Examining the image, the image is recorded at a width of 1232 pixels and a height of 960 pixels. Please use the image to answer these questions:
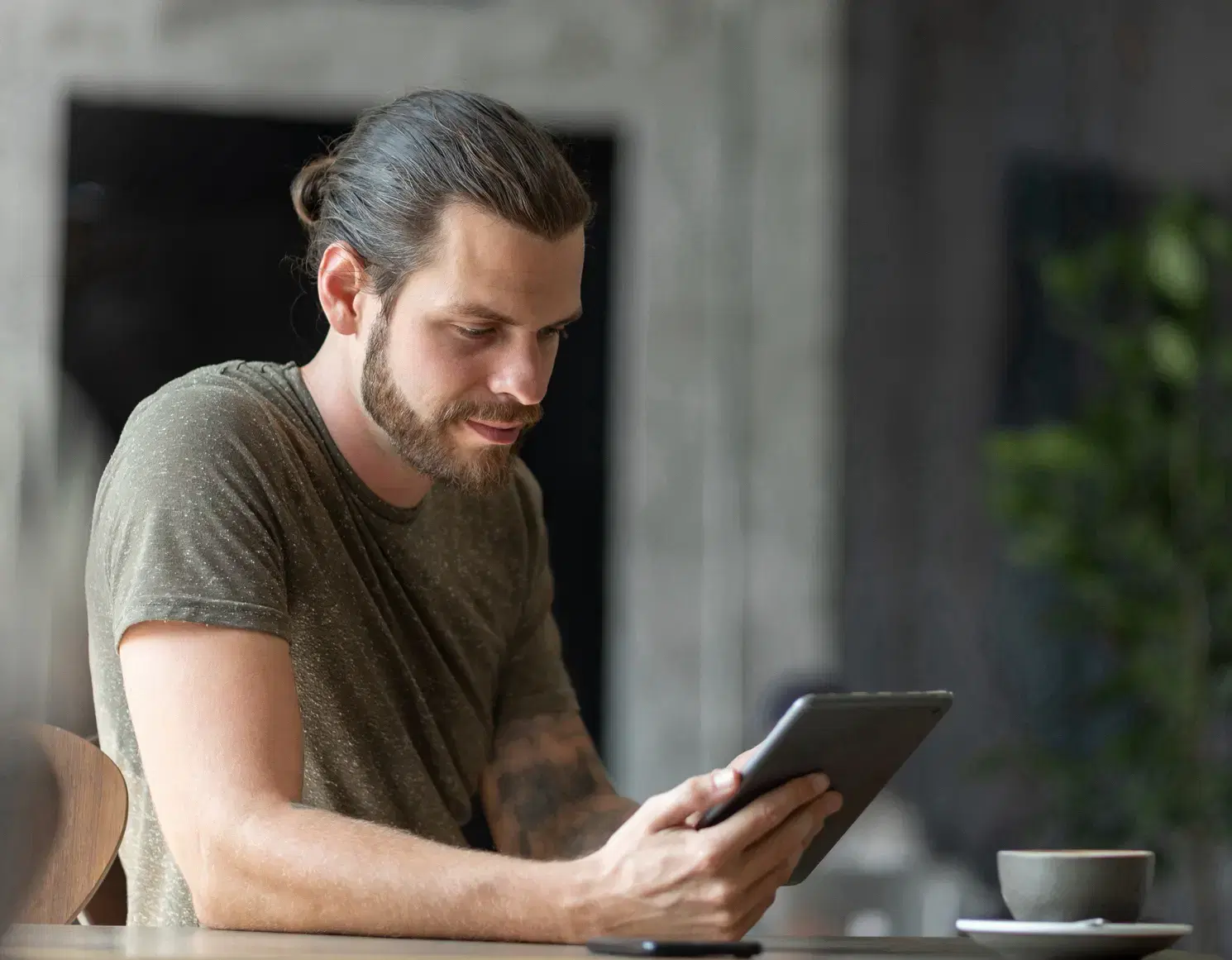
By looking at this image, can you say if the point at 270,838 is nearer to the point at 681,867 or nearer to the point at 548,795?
the point at 681,867

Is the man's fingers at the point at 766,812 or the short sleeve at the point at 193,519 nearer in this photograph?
the man's fingers at the point at 766,812

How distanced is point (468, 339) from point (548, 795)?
1.45 ft

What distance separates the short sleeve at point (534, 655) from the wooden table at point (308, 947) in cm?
55

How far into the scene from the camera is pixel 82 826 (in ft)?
4.17

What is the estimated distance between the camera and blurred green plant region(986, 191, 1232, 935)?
3.65 metres

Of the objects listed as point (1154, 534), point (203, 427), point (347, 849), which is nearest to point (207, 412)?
point (203, 427)

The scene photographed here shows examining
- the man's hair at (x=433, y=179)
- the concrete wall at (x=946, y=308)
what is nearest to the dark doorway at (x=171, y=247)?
the concrete wall at (x=946, y=308)

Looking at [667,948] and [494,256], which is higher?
[494,256]

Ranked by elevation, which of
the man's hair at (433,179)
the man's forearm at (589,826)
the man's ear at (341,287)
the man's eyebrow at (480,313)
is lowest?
the man's forearm at (589,826)

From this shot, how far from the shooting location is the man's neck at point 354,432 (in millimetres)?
1573

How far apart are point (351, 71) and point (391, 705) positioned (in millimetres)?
3057

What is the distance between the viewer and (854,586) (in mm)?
4508

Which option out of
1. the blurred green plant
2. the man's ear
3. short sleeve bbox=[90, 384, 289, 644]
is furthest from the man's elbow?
the blurred green plant

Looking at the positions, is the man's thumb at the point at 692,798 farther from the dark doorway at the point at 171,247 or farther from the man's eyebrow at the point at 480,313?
the dark doorway at the point at 171,247
